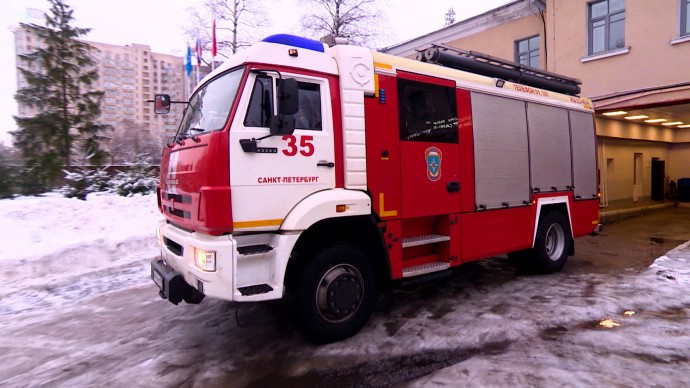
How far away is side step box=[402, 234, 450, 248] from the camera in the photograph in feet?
16.3

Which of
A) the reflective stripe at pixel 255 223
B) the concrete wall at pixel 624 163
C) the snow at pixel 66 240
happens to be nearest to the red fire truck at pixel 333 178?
the reflective stripe at pixel 255 223

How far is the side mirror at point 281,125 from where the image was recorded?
12.4ft

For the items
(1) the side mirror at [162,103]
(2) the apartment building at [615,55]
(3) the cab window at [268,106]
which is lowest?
(3) the cab window at [268,106]

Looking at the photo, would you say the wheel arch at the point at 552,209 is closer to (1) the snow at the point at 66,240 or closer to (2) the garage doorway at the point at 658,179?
(1) the snow at the point at 66,240

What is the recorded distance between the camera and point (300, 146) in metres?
4.09

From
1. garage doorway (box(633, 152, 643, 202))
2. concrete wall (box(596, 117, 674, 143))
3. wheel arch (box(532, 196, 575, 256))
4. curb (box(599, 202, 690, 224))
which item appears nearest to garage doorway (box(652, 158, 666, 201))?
concrete wall (box(596, 117, 674, 143))

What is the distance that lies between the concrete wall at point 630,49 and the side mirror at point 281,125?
12099mm

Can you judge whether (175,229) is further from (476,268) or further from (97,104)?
(97,104)

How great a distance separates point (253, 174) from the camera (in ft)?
12.5

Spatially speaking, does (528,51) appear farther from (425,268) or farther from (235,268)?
(235,268)

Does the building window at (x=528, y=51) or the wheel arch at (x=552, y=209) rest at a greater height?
the building window at (x=528, y=51)

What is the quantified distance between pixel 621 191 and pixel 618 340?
16338 mm

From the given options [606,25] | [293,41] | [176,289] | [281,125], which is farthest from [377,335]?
[606,25]

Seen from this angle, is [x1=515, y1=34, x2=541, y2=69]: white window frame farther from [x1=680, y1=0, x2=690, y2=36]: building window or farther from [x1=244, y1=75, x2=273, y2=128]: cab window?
[x1=244, y1=75, x2=273, y2=128]: cab window
